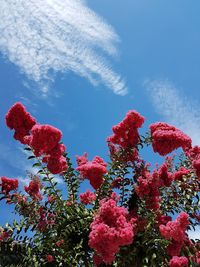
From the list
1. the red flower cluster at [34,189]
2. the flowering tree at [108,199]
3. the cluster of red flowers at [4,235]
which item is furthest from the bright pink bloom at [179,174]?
the cluster of red flowers at [4,235]

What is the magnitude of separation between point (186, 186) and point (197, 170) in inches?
13.4

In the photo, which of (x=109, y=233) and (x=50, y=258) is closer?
(x=109, y=233)

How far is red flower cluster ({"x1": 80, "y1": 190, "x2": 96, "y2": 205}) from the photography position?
6402mm

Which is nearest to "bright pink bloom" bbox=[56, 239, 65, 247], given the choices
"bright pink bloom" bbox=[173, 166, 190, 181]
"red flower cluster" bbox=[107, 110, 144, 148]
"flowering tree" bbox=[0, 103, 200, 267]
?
"flowering tree" bbox=[0, 103, 200, 267]

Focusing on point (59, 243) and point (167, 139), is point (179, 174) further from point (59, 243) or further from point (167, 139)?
point (59, 243)

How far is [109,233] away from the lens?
4.05 m

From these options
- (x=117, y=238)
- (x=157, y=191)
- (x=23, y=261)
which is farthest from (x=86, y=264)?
(x=117, y=238)

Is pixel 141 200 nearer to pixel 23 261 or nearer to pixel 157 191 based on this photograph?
pixel 157 191

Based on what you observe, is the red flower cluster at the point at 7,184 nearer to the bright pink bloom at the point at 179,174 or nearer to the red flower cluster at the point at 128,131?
the red flower cluster at the point at 128,131

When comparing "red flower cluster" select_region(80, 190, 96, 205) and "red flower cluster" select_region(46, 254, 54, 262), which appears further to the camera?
"red flower cluster" select_region(80, 190, 96, 205)

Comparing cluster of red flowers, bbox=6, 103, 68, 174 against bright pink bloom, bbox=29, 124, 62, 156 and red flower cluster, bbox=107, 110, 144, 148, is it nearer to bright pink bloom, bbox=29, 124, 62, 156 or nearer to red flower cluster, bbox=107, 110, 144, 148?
bright pink bloom, bbox=29, 124, 62, 156

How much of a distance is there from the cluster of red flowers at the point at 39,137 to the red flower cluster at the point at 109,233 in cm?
163

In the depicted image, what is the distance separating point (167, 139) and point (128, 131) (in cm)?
67

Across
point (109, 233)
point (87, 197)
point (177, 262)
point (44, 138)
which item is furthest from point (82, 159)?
point (109, 233)
